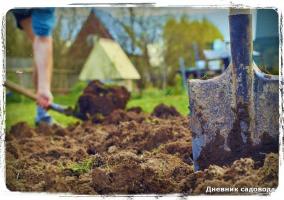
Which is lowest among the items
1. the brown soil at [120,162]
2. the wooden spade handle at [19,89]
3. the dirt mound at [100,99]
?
the brown soil at [120,162]

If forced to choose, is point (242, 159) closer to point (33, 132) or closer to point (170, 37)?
point (170, 37)

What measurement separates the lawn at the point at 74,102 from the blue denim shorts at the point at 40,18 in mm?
539

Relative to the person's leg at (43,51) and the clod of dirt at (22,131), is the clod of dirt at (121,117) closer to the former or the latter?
the person's leg at (43,51)

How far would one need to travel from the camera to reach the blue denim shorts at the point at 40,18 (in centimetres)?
414

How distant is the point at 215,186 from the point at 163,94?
883mm

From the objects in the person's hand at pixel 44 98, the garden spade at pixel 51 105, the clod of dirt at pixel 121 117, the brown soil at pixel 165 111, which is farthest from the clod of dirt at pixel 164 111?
the person's hand at pixel 44 98

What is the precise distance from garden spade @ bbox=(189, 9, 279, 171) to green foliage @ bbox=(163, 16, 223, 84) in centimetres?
24

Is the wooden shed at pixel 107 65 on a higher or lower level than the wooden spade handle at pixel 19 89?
higher

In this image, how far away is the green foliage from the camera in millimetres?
4102

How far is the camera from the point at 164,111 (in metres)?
4.31

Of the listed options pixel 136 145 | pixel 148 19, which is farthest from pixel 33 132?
pixel 148 19

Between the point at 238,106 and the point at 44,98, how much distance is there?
5.46 feet

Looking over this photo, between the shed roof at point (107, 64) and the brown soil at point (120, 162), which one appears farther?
the shed roof at point (107, 64)

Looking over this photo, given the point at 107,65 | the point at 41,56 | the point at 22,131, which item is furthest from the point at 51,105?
the point at 107,65
